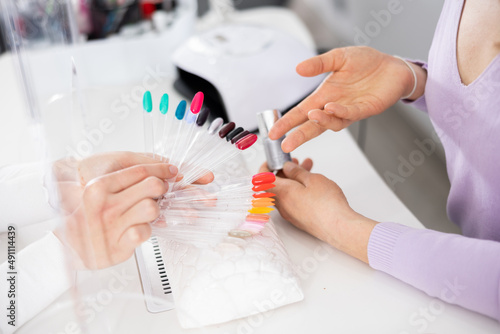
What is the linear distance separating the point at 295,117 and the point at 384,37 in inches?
18.8

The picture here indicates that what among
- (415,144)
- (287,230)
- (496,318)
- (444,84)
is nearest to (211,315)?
(287,230)

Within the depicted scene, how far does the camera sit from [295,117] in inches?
26.5

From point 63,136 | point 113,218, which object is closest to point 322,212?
point 113,218

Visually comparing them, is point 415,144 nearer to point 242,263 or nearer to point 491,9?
point 491,9

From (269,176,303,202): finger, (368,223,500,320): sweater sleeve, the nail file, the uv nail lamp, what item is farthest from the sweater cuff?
the uv nail lamp

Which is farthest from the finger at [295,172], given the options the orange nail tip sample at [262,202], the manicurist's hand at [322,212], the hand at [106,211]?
the hand at [106,211]

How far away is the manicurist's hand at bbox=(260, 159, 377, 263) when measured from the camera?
1.88 feet

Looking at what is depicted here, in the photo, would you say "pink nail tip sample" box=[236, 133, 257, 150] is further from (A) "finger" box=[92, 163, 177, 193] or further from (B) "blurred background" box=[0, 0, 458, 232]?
(B) "blurred background" box=[0, 0, 458, 232]

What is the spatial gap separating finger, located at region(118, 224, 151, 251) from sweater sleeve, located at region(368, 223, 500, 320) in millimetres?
258

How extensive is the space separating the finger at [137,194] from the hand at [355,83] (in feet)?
0.72

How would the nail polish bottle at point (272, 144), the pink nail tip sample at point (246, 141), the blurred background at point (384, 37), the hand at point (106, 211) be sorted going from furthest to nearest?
1. the blurred background at point (384, 37)
2. the nail polish bottle at point (272, 144)
3. the pink nail tip sample at point (246, 141)
4. the hand at point (106, 211)

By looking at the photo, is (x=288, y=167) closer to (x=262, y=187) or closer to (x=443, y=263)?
(x=262, y=187)

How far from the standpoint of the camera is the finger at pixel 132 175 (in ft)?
1.69

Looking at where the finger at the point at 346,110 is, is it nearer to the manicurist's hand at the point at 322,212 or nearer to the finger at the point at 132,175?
the manicurist's hand at the point at 322,212
